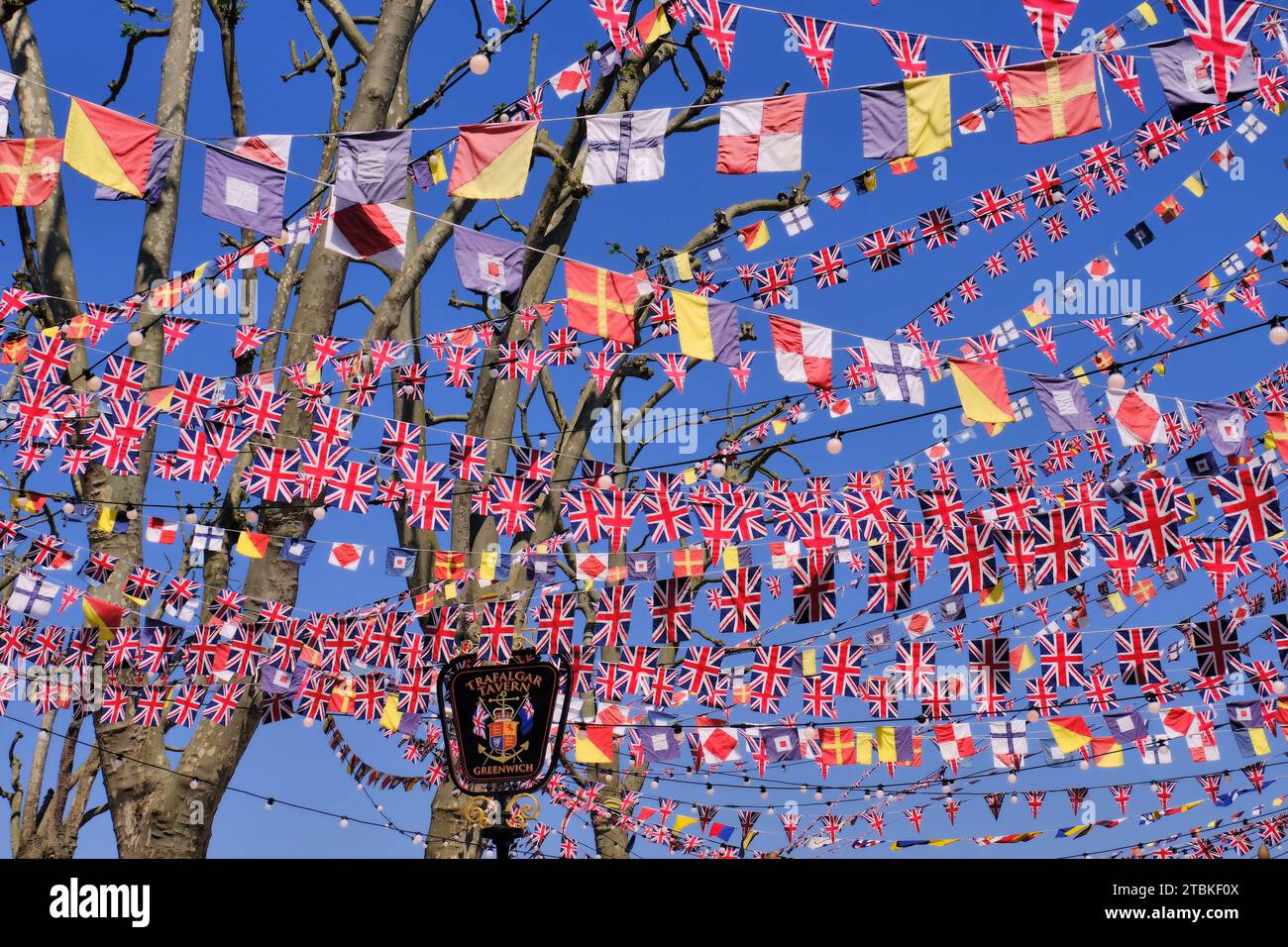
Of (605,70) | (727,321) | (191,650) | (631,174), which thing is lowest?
(191,650)

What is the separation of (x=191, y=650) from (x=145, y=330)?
2604 millimetres

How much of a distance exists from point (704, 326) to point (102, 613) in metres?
5.14

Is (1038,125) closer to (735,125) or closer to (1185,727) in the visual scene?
(735,125)

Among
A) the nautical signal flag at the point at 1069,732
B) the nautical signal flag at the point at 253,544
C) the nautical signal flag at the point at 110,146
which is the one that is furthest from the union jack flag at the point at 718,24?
the nautical signal flag at the point at 1069,732

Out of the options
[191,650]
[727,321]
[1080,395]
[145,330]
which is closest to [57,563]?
[191,650]

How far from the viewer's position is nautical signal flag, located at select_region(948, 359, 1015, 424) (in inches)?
362

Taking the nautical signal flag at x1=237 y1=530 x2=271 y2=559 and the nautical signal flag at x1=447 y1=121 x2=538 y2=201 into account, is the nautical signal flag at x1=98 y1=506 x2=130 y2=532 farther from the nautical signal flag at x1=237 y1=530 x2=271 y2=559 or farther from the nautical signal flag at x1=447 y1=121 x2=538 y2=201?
the nautical signal flag at x1=447 y1=121 x2=538 y2=201

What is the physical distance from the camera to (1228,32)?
7.82 meters

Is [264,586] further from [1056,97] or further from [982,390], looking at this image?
[1056,97]

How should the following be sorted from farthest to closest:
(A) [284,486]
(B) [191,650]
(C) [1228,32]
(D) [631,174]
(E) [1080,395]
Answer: (B) [191,650] → (A) [284,486] → (E) [1080,395] → (D) [631,174] → (C) [1228,32]

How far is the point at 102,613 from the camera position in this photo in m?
10.3

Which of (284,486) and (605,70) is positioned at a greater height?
(605,70)

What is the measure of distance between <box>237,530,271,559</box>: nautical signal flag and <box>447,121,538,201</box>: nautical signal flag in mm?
3489

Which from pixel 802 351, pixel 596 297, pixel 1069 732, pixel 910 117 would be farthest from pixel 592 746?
pixel 910 117
